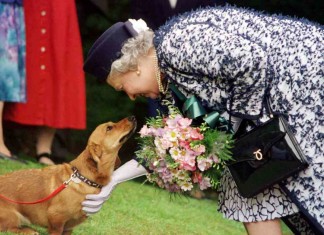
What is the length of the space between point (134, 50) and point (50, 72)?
366 cm

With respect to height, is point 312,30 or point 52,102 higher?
point 312,30

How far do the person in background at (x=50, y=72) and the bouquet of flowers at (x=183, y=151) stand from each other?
140 inches

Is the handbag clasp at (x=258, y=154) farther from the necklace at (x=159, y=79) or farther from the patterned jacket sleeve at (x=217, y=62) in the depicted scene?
the necklace at (x=159, y=79)

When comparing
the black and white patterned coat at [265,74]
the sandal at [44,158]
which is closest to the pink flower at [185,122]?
the black and white patterned coat at [265,74]

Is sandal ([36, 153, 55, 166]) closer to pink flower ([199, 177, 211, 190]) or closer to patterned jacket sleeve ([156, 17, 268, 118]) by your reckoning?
pink flower ([199, 177, 211, 190])

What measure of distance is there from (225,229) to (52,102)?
1867 mm

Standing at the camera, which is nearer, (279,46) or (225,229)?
(279,46)

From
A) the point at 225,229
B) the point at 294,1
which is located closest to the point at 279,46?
the point at 225,229

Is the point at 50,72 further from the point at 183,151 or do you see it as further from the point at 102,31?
the point at 183,151

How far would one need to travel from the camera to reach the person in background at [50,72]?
7.62 m

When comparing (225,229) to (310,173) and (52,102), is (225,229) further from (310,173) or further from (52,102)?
(310,173)

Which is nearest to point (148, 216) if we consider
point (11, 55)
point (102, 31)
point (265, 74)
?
point (11, 55)

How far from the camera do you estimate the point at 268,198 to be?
4.14 m

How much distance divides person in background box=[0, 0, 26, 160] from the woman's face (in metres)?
3.12
